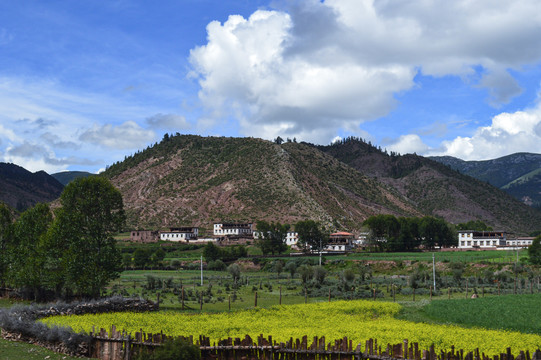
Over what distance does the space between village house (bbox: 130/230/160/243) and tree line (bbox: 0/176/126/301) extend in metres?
114

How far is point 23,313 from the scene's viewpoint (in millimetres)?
34344

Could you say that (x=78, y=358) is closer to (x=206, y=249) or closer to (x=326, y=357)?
(x=326, y=357)

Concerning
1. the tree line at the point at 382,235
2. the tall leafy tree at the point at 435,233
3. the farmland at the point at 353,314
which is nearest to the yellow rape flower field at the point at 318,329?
the farmland at the point at 353,314

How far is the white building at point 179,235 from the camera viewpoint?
169000mm

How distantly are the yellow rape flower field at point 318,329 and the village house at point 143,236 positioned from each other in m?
132

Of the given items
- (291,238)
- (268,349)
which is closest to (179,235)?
(291,238)

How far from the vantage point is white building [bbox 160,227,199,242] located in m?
169

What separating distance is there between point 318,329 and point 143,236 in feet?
480

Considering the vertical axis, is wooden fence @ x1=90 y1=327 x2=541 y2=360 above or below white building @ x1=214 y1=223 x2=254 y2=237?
below

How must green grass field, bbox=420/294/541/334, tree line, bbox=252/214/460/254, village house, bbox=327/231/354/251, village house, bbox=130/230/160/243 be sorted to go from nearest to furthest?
green grass field, bbox=420/294/541/334 < tree line, bbox=252/214/460/254 < village house, bbox=327/231/354/251 < village house, bbox=130/230/160/243

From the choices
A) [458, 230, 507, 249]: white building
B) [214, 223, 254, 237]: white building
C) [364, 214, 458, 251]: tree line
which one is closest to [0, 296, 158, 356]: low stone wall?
[364, 214, 458, 251]: tree line

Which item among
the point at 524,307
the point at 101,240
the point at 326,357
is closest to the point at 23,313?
the point at 101,240

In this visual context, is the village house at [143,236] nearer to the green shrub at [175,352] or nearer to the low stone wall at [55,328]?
the low stone wall at [55,328]

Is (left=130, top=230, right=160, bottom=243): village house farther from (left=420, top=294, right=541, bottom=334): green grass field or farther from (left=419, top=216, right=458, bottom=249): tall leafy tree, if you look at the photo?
(left=420, top=294, right=541, bottom=334): green grass field
